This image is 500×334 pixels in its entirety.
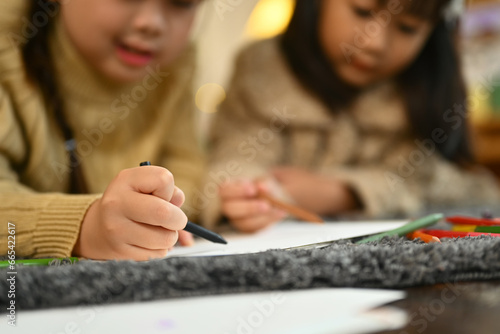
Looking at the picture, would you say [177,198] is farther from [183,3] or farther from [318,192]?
[318,192]

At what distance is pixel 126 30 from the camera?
1.78 feet

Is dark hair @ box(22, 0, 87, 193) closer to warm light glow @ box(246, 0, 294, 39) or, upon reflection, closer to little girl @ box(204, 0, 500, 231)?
little girl @ box(204, 0, 500, 231)

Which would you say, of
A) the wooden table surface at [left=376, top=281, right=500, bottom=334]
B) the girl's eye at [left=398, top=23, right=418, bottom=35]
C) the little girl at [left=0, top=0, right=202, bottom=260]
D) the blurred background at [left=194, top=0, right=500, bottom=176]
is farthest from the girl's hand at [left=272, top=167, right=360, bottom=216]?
the blurred background at [left=194, top=0, right=500, bottom=176]

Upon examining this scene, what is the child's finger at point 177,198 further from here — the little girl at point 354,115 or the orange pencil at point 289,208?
the little girl at point 354,115

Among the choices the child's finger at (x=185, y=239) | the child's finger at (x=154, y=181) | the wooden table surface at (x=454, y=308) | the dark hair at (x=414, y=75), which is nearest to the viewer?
the wooden table surface at (x=454, y=308)

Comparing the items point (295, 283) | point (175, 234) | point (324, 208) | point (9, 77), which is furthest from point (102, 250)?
point (324, 208)

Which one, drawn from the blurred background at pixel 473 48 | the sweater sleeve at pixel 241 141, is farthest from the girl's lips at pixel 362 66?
the blurred background at pixel 473 48

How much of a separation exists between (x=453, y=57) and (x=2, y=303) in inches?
34.3

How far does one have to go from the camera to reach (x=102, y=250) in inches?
13.7

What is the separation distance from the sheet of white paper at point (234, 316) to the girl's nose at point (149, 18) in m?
0.40

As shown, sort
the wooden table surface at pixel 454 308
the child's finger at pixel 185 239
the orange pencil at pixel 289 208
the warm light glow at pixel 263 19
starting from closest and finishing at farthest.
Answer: the wooden table surface at pixel 454 308 → the child's finger at pixel 185 239 → the orange pencil at pixel 289 208 → the warm light glow at pixel 263 19

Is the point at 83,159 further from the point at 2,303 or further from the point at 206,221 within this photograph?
the point at 2,303

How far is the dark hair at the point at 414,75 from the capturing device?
830 mm

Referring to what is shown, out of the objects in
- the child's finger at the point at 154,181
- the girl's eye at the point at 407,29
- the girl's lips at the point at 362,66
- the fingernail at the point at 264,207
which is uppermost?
the girl's eye at the point at 407,29
